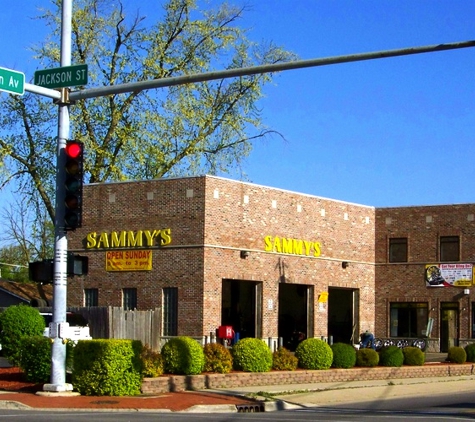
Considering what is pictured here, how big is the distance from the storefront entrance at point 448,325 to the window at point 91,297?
18.0 metres

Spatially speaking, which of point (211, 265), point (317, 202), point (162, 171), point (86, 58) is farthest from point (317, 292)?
point (86, 58)

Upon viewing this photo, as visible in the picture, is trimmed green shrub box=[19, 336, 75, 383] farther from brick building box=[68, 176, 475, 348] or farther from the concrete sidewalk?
brick building box=[68, 176, 475, 348]

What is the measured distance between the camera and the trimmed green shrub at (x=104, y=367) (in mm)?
21969

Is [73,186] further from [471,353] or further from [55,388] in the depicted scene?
[471,353]

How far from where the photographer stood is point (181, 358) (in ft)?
83.4

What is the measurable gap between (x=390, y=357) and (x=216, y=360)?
8.60 m

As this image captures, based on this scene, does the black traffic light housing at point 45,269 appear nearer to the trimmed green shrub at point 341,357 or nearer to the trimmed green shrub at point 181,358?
the trimmed green shrub at point 181,358

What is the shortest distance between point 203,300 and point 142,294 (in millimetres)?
3081

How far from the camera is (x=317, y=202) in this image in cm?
4319

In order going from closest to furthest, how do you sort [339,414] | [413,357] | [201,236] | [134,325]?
1. [339,414]
2. [134,325]
3. [413,357]
4. [201,236]

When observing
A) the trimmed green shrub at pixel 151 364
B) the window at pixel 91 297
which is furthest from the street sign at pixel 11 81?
the window at pixel 91 297

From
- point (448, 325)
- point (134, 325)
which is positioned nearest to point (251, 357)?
point (134, 325)

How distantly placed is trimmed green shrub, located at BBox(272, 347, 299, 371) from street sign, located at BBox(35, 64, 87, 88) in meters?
12.2

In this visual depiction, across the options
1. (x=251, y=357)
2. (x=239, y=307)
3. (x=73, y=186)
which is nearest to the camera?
(x=73, y=186)
